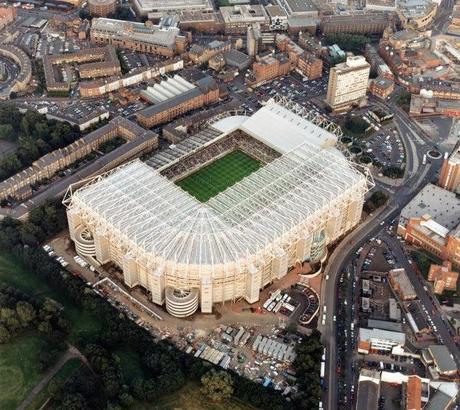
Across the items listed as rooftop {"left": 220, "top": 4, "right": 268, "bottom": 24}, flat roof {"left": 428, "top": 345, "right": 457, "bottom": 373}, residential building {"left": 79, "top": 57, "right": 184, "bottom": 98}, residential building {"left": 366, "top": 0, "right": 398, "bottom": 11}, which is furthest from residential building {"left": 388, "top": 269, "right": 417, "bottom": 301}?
residential building {"left": 366, "top": 0, "right": 398, "bottom": 11}

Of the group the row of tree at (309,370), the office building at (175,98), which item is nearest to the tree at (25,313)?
the row of tree at (309,370)

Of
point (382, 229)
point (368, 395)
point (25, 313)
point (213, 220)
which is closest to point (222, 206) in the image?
point (213, 220)

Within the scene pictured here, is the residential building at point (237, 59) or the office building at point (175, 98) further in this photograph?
the residential building at point (237, 59)

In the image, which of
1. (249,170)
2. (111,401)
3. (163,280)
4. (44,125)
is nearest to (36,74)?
(44,125)

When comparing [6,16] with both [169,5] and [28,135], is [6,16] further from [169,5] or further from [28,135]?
[28,135]

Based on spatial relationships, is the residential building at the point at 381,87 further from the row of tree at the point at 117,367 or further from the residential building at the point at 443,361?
the row of tree at the point at 117,367

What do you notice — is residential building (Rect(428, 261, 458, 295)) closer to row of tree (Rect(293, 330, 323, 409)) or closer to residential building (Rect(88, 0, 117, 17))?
row of tree (Rect(293, 330, 323, 409))

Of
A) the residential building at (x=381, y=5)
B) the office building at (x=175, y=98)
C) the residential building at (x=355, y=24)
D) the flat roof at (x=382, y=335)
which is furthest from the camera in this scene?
the residential building at (x=381, y=5)

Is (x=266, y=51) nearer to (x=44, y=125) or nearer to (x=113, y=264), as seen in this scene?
(x=44, y=125)
